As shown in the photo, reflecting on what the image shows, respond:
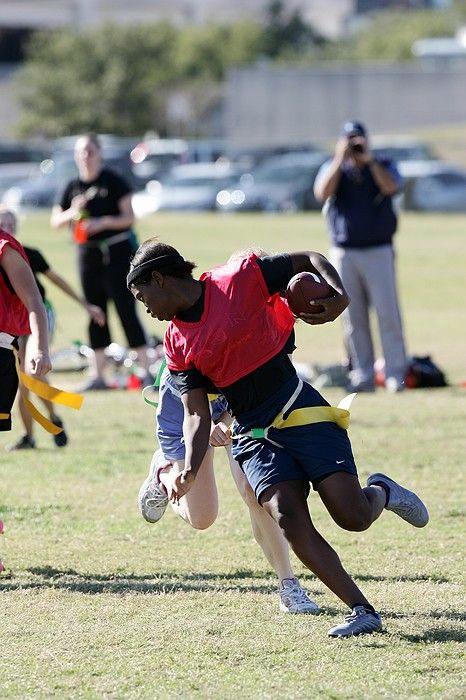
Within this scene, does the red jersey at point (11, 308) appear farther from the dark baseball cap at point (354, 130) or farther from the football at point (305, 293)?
the dark baseball cap at point (354, 130)

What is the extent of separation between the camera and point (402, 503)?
586 centimetres

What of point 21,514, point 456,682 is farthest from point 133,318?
point 456,682

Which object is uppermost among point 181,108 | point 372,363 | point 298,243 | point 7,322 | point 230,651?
point 7,322

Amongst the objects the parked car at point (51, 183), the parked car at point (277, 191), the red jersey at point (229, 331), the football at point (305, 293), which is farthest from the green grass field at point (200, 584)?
the parked car at point (51, 183)

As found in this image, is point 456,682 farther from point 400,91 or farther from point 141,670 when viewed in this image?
point 400,91

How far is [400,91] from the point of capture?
5528 centimetres

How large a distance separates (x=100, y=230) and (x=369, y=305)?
8.27 ft

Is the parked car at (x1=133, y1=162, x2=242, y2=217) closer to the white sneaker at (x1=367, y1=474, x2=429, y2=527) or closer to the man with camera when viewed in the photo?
the man with camera

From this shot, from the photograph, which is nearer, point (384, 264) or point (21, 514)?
point (21, 514)

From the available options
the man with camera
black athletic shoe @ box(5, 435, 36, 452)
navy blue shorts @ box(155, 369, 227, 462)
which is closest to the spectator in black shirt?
the man with camera

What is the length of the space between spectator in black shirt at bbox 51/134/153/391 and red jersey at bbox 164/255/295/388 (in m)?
6.59

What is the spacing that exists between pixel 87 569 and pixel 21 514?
131 centimetres

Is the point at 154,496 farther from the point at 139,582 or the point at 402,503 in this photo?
the point at 402,503

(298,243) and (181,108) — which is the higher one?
(298,243)
